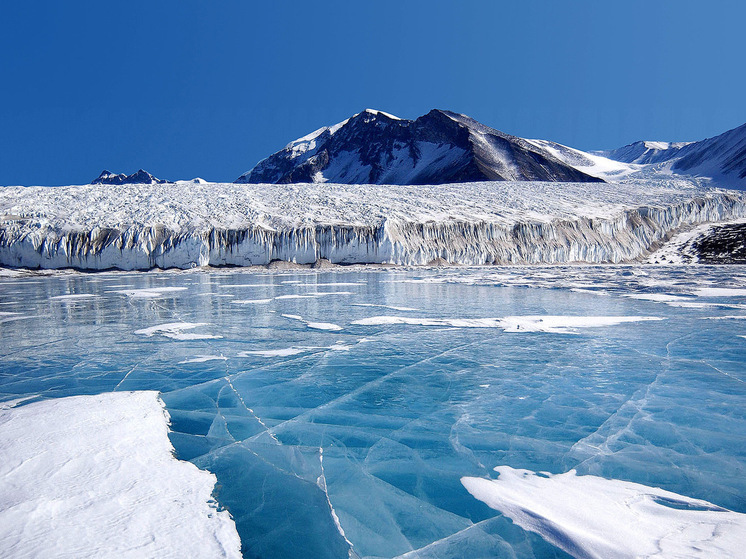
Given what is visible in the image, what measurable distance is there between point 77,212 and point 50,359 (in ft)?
92.7

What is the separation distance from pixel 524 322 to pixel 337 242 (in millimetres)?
21715

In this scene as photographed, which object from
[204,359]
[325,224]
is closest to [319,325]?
[204,359]

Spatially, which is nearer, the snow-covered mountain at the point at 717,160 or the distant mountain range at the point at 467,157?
the snow-covered mountain at the point at 717,160

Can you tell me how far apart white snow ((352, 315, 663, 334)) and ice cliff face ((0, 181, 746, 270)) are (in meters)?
20.6

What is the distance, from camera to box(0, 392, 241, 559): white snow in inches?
84.7

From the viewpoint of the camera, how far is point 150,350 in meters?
6.36

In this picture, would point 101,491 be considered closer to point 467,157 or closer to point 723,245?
point 723,245

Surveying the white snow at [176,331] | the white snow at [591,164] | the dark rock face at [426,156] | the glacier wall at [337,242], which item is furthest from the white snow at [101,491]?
the white snow at [591,164]

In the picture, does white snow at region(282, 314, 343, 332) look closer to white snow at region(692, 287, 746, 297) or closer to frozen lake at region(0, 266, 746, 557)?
frozen lake at region(0, 266, 746, 557)

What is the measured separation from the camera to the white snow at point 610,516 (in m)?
2.18

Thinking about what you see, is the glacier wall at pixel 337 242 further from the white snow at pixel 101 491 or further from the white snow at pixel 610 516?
the white snow at pixel 610 516

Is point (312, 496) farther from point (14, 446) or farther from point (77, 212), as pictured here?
point (77, 212)

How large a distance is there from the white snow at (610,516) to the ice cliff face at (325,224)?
26.5 m

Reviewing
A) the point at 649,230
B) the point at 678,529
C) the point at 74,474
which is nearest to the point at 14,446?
the point at 74,474
